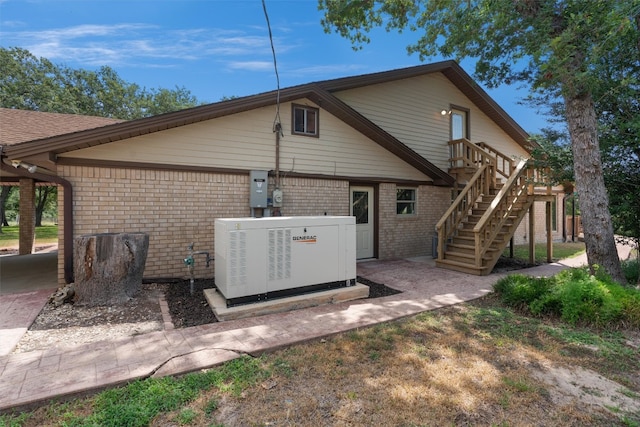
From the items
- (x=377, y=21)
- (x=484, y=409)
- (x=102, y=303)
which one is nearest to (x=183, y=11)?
(x=377, y=21)

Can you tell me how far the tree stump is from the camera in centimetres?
441

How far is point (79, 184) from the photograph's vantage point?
538 centimetres

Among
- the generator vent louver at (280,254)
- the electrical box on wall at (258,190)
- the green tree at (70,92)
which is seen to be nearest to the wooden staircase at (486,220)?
the electrical box on wall at (258,190)

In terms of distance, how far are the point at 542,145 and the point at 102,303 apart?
1022 centimetres

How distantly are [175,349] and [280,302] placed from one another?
5.24 ft

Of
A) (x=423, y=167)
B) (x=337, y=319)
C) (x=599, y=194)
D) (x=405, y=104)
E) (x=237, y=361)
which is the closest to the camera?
(x=237, y=361)

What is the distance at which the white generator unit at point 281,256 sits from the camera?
4.29m

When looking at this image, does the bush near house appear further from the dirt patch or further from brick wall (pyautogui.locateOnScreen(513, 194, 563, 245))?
brick wall (pyautogui.locateOnScreen(513, 194, 563, 245))

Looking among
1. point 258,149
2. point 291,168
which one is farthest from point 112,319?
point 291,168

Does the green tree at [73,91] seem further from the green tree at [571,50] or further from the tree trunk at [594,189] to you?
the tree trunk at [594,189]

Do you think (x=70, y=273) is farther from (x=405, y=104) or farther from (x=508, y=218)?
(x=405, y=104)

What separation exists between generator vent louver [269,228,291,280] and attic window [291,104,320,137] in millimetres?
3650

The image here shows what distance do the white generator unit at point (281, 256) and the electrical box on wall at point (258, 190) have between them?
2129 millimetres

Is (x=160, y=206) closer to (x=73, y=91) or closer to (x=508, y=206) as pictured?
(x=508, y=206)
